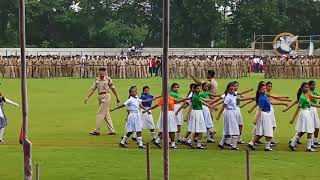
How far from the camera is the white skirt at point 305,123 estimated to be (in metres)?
16.4

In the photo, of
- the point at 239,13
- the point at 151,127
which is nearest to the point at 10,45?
the point at 239,13

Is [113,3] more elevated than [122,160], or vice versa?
[113,3]

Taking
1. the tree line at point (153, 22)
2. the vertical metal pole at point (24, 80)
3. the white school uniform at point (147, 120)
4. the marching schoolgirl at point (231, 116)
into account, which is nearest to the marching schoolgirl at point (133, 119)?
the white school uniform at point (147, 120)

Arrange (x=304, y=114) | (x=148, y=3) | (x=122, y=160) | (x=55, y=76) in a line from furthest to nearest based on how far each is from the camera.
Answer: (x=148, y=3) → (x=55, y=76) → (x=304, y=114) → (x=122, y=160)

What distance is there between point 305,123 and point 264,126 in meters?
0.92

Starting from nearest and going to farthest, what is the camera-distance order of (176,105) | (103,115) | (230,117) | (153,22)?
1. (230,117)
2. (176,105)
3. (103,115)
4. (153,22)

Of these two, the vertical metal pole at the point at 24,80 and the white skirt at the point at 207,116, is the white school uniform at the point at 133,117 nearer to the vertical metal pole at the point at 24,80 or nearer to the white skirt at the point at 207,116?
the white skirt at the point at 207,116

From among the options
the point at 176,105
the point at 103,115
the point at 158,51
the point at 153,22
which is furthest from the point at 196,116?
the point at 153,22

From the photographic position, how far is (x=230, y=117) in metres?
16.9

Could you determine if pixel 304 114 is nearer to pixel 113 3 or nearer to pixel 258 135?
pixel 258 135

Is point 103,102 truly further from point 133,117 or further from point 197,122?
point 197,122

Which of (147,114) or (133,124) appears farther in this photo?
(147,114)

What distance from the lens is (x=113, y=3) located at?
72938 mm

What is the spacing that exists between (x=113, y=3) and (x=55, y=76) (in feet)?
80.0
